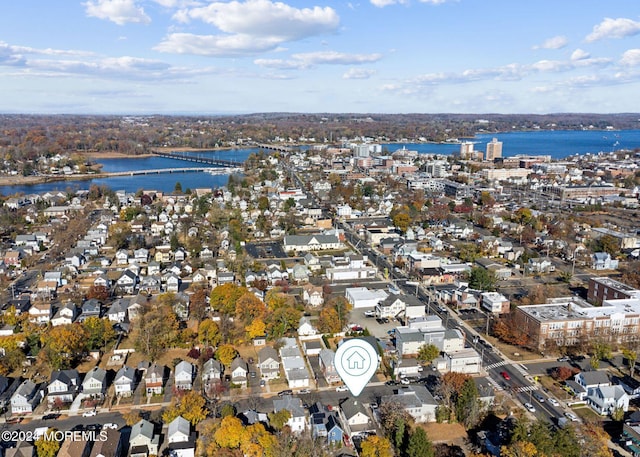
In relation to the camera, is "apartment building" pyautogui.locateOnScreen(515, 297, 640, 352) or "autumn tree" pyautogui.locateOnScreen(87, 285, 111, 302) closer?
"apartment building" pyautogui.locateOnScreen(515, 297, 640, 352)

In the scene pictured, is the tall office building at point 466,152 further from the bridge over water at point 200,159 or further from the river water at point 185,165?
the bridge over water at point 200,159

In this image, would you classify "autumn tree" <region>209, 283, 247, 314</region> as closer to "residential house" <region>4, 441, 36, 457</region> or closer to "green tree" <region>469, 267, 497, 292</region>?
"residential house" <region>4, 441, 36, 457</region>

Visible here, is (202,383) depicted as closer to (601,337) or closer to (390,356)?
(390,356)

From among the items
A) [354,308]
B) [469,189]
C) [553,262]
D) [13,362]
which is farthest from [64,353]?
[469,189]

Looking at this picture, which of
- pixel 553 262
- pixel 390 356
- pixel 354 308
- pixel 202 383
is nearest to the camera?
pixel 202 383

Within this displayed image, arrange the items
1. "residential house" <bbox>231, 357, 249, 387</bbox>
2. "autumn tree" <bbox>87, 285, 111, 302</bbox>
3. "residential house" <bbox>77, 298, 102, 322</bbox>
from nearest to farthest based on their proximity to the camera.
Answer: "residential house" <bbox>231, 357, 249, 387</bbox>
"residential house" <bbox>77, 298, 102, 322</bbox>
"autumn tree" <bbox>87, 285, 111, 302</bbox>

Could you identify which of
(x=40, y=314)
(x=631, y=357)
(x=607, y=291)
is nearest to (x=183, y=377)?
(x=40, y=314)

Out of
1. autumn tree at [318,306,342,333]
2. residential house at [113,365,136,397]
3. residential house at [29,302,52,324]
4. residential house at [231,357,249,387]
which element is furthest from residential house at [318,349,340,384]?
residential house at [29,302,52,324]

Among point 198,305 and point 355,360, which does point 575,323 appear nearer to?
point 355,360
